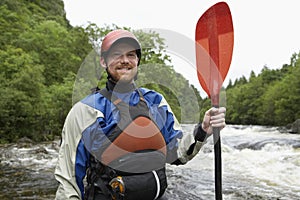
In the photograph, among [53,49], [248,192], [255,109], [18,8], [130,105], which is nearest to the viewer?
[130,105]

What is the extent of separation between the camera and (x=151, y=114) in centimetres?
167

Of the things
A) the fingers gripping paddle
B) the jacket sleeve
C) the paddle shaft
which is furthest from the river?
the jacket sleeve

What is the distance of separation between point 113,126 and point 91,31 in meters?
19.9

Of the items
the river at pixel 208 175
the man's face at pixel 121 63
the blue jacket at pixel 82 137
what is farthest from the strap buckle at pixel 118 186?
the river at pixel 208 175

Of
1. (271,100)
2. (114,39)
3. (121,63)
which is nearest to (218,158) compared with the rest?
(121,63)

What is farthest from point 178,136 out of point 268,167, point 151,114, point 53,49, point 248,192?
point 53,49

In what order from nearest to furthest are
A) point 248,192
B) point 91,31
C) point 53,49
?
point 248,192
point 91,31
point 53,49

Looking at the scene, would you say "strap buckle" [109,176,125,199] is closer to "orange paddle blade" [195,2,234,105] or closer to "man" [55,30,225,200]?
"man" [55,30,225,200]

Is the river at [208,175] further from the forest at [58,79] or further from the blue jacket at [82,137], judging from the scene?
the blue jacket at [82,137]

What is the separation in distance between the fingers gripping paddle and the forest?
0.12m

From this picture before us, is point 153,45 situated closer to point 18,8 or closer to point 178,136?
point 178,136

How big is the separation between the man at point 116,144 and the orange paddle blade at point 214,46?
258 mm

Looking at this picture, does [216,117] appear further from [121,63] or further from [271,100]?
[271,100]

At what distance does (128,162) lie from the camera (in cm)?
155
